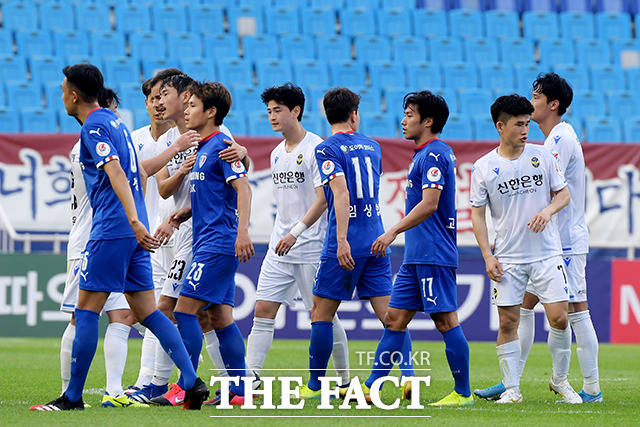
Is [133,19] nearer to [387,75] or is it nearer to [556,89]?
Answer: [387,75]

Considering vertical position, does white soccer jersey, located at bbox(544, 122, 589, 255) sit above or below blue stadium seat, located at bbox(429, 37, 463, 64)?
below

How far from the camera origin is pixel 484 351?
11625mm

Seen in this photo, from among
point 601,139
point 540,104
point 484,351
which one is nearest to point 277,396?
point 540,104

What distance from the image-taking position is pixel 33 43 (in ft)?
57.5

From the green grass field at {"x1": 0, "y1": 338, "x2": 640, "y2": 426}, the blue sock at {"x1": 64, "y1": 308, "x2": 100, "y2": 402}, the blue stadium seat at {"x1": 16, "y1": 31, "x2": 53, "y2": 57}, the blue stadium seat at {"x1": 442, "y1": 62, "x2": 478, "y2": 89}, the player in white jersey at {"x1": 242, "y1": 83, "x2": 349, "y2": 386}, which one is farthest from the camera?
the blue stadium seat at {"x1": 442, "y1": 62, "x2": 478, "y2": 89}

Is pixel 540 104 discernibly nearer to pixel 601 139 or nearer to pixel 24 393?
pixel 24 393

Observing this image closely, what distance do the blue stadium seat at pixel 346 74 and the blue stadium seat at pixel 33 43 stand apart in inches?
187

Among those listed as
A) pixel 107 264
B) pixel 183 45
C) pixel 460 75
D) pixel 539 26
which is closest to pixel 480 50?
pixel 460 75

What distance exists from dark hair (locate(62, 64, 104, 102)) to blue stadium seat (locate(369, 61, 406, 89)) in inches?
484

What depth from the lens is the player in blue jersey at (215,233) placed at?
6367 millimetres

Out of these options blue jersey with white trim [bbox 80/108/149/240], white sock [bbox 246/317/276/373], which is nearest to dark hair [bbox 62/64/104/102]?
blue jersey with white trim [bbox 80/108/149/240]

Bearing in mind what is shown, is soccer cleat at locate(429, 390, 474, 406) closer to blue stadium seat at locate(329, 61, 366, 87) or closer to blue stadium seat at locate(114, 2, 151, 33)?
blue stadium seat at locate(329, 61, 366, 87)

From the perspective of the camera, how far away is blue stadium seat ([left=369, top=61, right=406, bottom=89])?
1825 cm

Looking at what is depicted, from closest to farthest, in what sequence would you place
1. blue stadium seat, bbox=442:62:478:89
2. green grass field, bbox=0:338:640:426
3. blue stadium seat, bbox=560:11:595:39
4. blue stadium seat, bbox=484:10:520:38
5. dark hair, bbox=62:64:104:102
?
green grass field, bbox=0:338:640:426 → dark hair, bbox=62:64:104:102 → blue stadium seat, bbox=442:62:478:89 → blue stadium seat, bbox=484:10:520:38 → blue stadium seat, bbox=560:11:595:39
